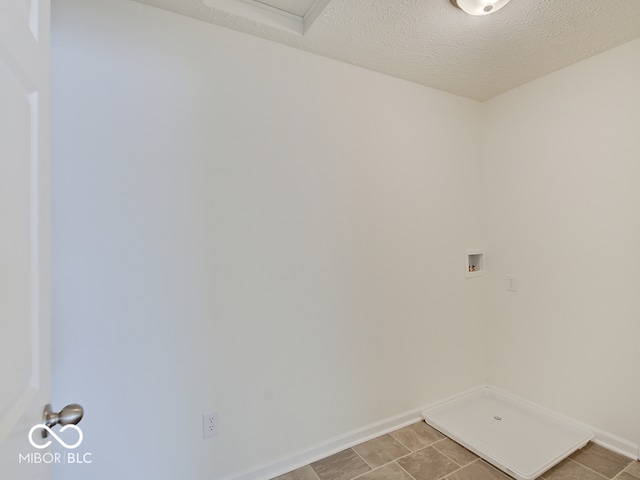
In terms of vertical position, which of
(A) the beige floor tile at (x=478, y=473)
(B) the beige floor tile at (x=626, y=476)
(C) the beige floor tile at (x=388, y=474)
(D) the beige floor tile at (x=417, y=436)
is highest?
(B) the beige floor tile at (x=626, y=476)

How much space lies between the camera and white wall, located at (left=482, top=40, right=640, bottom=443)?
185cm

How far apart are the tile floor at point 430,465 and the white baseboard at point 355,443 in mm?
33

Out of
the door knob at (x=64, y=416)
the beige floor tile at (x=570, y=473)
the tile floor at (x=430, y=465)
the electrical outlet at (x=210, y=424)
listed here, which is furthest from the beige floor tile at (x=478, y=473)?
the door knob at (x=64, y=416)

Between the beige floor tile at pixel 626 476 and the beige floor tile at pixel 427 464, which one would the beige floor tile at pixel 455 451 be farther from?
the beige floor tile at pixel 626 476

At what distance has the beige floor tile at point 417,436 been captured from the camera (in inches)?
76.9

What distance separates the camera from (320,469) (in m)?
1.74

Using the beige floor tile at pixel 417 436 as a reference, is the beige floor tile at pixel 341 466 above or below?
above

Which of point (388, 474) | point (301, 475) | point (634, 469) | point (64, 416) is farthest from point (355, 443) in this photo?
point (64, 416)

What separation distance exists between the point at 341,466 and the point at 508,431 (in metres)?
1.16

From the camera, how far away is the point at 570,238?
2.08m

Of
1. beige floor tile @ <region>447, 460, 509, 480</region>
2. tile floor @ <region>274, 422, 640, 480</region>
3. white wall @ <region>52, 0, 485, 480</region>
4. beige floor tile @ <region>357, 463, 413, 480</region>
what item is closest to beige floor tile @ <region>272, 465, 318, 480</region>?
tile floor @ <region>274, 422, 640, 480</region>

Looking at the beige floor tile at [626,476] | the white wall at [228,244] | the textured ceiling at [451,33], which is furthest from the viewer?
the beige floor tile at [626,476]

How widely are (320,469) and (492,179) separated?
2430 mm

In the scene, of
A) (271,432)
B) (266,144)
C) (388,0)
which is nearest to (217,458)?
(271,432)
